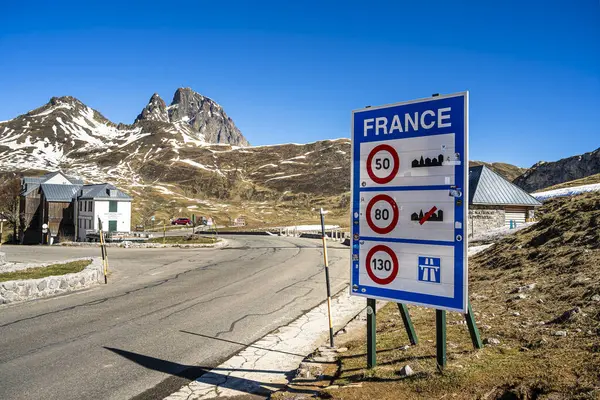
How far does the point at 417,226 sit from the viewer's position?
5387 millimetres

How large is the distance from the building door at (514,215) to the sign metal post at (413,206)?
1093 inches

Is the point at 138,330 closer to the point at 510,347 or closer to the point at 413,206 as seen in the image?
the point at 413,206

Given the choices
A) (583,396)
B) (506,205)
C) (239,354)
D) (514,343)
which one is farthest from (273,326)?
(506,205)

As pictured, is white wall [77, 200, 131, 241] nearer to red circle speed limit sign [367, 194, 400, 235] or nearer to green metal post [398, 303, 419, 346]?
green metal post [398, 303, 419, 346]

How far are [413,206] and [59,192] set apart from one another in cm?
7217

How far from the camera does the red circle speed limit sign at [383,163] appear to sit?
563cm

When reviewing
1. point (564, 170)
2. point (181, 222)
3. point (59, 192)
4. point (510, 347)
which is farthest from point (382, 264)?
point (564, 170)

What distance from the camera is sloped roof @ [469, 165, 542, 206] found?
30234 mm

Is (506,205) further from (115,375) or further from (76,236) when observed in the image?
(76,236)

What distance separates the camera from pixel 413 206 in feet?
17.9

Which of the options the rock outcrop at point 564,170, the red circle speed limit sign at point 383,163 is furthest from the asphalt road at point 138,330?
the rock outcrop at point 564,170

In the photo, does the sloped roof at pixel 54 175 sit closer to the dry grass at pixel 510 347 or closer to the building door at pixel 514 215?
the building door at pixel 514 215

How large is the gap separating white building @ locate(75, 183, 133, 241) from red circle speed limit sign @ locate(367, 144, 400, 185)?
57706 mm

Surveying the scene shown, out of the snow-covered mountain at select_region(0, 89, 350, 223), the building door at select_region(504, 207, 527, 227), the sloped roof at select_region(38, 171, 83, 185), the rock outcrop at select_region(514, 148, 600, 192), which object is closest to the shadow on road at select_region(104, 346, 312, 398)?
the building door at select_region(504, 207, 527, 227)
